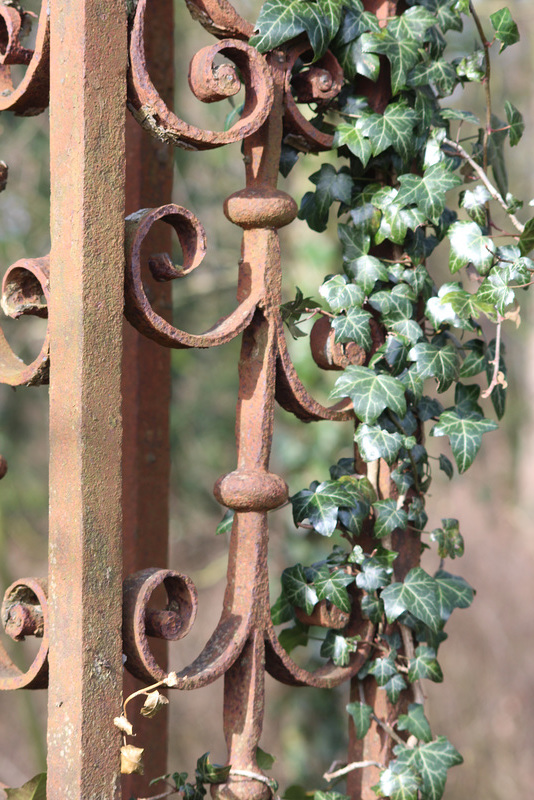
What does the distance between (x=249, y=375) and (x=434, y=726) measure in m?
4.21

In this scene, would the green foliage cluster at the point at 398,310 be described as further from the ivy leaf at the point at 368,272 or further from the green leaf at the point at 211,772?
the green leaf at the point at 211,772

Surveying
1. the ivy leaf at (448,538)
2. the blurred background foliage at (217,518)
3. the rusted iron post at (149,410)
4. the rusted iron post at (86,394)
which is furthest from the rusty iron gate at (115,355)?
the blurred background foliage at (217,518)

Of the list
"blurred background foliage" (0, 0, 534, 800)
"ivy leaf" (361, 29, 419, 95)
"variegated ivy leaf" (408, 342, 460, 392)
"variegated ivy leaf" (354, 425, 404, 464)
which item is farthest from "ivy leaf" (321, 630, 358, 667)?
"blurred background foliage" (0, 0, 534, 800)

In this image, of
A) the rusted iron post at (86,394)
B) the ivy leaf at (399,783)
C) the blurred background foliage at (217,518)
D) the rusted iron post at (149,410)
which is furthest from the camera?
the blurred background foliage at (217,518)

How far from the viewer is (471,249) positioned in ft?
4.13

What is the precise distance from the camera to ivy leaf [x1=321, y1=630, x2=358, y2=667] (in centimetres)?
127

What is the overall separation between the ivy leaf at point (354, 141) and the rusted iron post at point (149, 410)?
1.34 feet

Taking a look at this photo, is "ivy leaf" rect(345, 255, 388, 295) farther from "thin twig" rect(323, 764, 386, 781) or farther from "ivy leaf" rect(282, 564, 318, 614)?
"thin twig" rect(323, 764, 386, 781)

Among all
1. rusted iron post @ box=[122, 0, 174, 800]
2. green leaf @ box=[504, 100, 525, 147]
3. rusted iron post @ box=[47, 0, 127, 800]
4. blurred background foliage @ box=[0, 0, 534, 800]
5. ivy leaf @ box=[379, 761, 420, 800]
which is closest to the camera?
rusted iron post @ box=[47, 0, 127, 800]

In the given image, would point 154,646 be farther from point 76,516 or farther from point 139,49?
point 139,49

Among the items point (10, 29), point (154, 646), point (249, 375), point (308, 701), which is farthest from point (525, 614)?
point (10, 29)

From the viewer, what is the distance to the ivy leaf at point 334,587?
4.06 ft

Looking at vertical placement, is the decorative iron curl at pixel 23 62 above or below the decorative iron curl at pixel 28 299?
above

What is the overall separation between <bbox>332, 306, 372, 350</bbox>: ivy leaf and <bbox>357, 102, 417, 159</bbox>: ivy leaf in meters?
0.24
